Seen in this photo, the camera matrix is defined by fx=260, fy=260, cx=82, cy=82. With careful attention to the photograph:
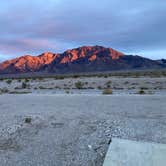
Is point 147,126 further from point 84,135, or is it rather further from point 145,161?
point 145,161

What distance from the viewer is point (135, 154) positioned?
5.91 m

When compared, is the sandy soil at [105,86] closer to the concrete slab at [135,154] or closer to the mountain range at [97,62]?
the concrete slab at [135,154]

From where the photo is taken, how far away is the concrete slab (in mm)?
5566

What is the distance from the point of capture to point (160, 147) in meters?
6.25

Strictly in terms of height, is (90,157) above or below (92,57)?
below

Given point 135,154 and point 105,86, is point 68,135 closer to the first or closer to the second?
point 135,154

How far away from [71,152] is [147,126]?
3358 millimetres

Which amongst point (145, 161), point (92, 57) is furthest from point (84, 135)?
point (92, 57)

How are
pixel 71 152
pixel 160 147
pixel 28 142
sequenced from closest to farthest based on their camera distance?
pixel 160 147 → pixel 71 152 → pixel 28 142

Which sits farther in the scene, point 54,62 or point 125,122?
point 54,62

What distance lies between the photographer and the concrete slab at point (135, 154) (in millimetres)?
5566


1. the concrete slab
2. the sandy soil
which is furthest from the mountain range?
the concrete slab

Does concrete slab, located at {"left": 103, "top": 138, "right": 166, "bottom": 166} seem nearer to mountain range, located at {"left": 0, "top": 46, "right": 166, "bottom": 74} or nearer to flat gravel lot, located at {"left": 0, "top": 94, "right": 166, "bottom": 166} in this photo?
flat gravel lot, located at {"left": 0, "top": 94, "right": 166, "bottom": 166}

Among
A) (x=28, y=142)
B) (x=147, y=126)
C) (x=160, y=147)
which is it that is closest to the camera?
(x=160, y=147)
